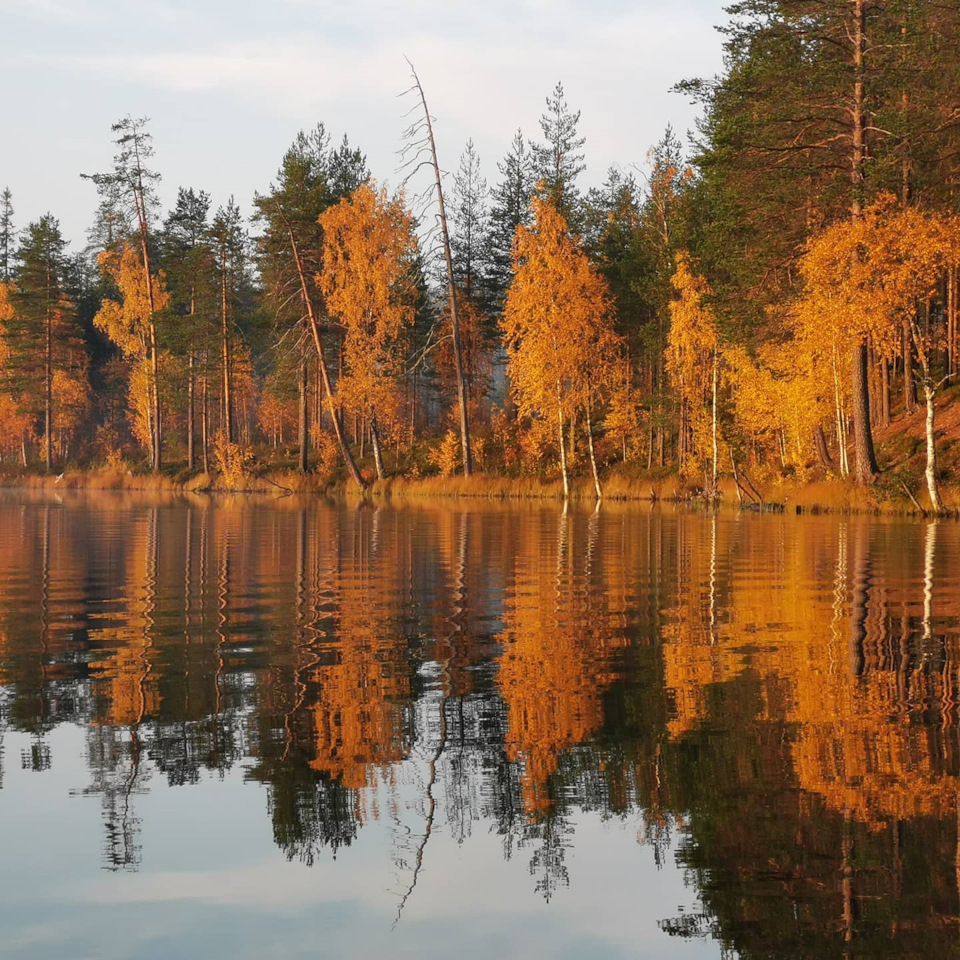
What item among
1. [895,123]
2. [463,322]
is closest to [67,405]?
[463,322]

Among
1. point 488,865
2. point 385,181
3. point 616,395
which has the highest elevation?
point 385,181

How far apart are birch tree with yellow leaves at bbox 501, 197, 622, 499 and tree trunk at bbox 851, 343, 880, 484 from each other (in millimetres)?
15324

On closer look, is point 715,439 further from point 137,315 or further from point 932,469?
point 137,315

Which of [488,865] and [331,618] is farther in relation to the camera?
[331,618]

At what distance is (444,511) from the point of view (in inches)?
1602

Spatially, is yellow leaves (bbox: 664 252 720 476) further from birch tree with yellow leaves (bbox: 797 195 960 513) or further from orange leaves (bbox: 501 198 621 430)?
birch tree with yellow leaves (bbox: 797 195 960 513)

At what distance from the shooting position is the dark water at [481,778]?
4.42 meters

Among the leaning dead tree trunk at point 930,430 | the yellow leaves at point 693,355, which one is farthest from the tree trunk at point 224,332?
the leaning dead tree trunk at point 930,430

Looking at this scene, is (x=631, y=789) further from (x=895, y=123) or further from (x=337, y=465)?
(x=337, y=465)

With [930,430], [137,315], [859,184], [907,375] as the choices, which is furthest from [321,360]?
[930,430]

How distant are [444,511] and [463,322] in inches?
1211

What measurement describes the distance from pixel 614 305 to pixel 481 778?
49.4 metres

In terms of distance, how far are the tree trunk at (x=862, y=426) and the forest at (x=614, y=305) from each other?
90 mm

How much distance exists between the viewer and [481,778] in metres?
6.16
